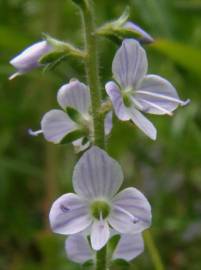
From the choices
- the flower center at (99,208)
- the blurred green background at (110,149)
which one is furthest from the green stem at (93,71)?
the blurred green background at (110,149)

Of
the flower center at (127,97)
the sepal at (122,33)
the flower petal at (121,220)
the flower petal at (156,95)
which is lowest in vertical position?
the flower petal at (121,220)

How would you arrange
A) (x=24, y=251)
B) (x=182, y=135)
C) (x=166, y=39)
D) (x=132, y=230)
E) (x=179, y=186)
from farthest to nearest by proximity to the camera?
A: (x=179, y=186) → (x=24, y=251) → (x=182, y=135) → (x=166, y=39) → (x=132, y=230)

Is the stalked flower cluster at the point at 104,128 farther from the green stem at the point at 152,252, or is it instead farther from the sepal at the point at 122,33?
the green stem at the point at 152,252

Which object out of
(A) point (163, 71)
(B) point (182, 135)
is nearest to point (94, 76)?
(B) point (182, 135)

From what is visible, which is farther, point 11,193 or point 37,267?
point 11,193

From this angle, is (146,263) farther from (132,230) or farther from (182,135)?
(132,230)

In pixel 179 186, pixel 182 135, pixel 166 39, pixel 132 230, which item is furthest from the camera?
pixel 179 186

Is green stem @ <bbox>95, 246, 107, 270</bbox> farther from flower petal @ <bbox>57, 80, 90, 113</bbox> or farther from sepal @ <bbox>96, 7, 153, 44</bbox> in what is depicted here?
sepal @ <bbox>96, 7, 153, 44</bbox>
